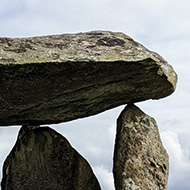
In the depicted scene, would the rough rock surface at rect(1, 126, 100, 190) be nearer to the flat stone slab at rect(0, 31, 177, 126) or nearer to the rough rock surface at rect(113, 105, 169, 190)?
the flat stone slab at rect(0, 31, 177, 126)

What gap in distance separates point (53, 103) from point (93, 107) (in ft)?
Answer: 3.00

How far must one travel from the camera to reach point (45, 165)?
434 inches

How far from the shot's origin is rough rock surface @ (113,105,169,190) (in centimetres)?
979

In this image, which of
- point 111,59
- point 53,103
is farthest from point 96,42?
point 53,103

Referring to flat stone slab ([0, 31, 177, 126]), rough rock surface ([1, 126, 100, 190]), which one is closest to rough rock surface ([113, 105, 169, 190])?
flat stone slab ([0, 31, 177, 126])

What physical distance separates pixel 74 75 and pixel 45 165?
2.58 m

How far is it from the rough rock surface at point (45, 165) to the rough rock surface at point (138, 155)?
1.08m

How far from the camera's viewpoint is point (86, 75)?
30.3ft

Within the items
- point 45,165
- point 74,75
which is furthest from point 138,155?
point 45,165

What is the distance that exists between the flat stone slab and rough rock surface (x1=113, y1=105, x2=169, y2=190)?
0.46 meters

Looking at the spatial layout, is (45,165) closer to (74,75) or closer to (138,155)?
(138,155)

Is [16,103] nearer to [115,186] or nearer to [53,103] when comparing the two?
[53,103]

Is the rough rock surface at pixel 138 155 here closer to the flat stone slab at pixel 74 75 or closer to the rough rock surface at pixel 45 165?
the flat stone slab at pixel 74 75

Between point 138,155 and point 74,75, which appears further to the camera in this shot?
point 138,155
